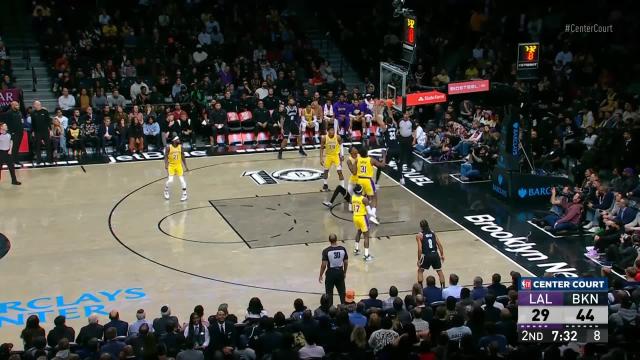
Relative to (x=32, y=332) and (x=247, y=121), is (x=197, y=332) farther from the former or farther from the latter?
(x=247, y=121)

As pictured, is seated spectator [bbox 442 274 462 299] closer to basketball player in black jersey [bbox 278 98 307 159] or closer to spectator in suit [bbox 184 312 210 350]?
spectator in suit [bbox 184 312 210 350]

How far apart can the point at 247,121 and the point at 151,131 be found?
10.2 feet

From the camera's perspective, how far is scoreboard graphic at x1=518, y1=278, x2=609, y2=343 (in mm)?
11094

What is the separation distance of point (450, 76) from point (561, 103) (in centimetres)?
508

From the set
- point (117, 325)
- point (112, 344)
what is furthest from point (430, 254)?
point (112, 344)

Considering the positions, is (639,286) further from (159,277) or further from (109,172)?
(109,172)

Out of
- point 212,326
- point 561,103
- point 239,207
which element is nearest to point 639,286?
point 212,326

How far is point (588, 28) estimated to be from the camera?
1282 inches

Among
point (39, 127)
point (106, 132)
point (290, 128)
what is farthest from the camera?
point (290, 128)

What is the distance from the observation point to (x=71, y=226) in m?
22.2


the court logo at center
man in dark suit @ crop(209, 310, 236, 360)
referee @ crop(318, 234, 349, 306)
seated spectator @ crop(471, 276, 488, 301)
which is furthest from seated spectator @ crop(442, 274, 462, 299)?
the court logo at center

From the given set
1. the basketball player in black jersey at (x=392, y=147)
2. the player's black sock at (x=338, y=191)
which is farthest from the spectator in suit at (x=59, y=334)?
the basketball player in black jersey at (x=392, y=147)

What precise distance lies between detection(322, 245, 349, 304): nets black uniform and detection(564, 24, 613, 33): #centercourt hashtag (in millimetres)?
18124

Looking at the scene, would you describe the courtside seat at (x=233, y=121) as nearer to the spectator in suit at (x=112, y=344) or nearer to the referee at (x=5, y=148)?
the referee at (x=5, y=148)
